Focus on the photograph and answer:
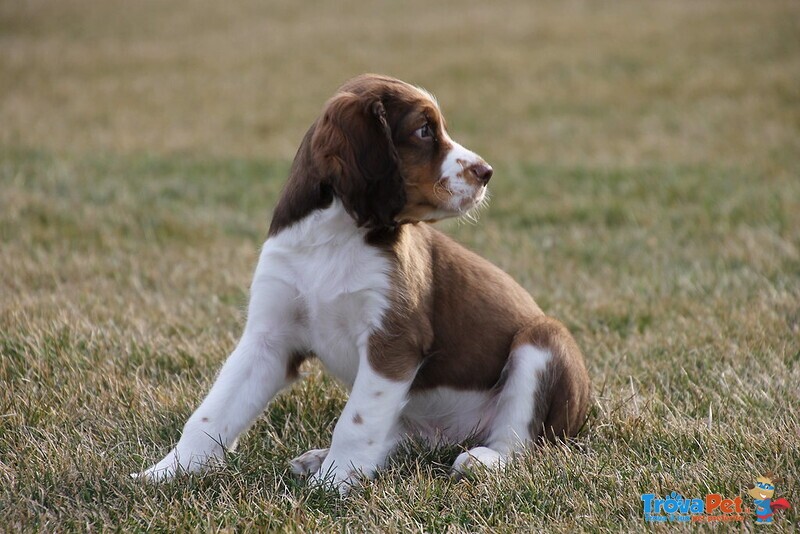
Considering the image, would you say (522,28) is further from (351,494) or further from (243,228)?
(351,494)

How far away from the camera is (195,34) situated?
19.5m

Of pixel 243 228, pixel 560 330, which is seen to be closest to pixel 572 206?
pixel 243 228

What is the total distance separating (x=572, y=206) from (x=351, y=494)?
5.62 metres

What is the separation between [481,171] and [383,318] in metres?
0.66

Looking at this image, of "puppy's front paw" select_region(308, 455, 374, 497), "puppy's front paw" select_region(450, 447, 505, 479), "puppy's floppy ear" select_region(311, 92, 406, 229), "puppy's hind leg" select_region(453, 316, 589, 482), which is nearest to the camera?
"puppy's floppy ear" select_region(311, 92, 406, 229)

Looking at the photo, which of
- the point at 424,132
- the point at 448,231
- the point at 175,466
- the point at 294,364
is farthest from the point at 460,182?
the point at 448,231

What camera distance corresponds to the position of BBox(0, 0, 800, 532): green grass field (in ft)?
11.5

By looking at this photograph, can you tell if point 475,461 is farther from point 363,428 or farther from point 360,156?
point 360,156

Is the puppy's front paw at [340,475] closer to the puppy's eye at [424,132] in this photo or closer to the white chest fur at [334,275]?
the white chest fur at [334,275]

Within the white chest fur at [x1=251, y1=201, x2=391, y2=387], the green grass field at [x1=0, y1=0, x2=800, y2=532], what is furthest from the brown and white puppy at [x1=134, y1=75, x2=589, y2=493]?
the green grass field at [x1=0, y1=0, x2=800, y2=532]

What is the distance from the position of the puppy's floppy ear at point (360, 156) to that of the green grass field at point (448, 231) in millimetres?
1036

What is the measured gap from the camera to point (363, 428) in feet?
11.7

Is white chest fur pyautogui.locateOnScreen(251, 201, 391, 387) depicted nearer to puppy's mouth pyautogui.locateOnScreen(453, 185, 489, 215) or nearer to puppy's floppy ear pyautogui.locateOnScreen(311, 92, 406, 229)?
puppy's floppy ear pyautogui.locateOnScreen(311, 92, 406, 229)

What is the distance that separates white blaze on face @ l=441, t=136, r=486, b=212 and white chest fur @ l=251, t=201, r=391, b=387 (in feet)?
1.14
